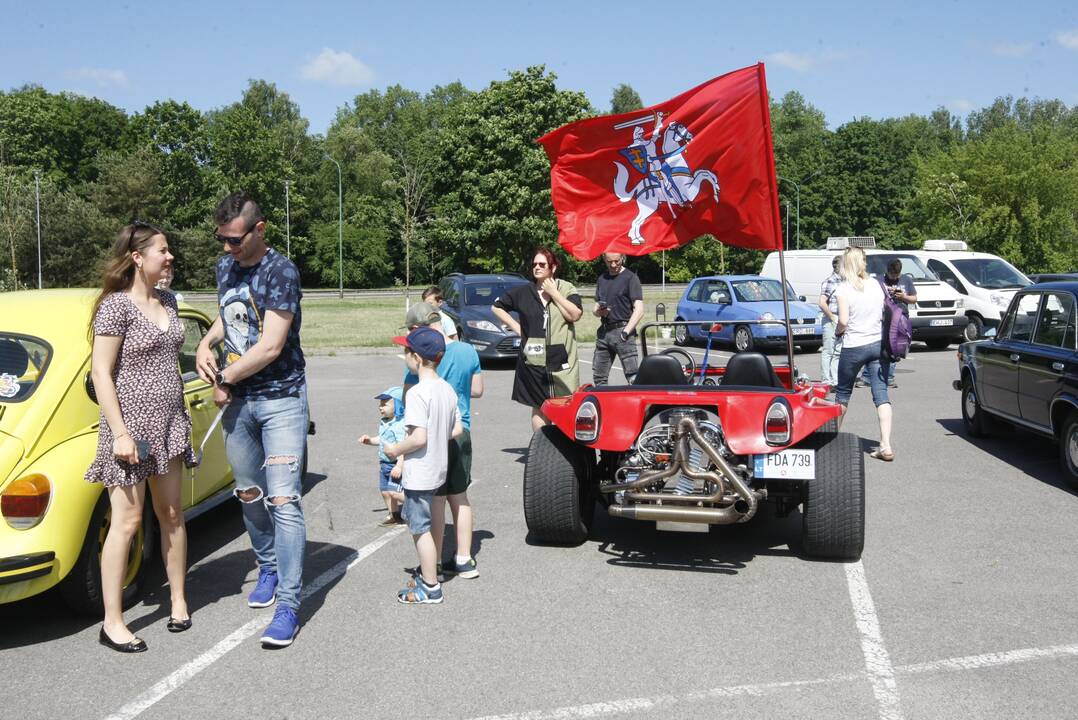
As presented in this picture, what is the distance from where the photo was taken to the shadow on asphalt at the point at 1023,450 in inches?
330

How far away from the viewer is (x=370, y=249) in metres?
69.0

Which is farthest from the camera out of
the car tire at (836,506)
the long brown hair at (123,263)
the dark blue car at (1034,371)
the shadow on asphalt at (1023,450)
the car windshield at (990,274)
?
the car windshield at (990,274)

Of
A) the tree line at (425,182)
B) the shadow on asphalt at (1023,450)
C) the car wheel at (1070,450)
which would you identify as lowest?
the shadow on asphalt at (1023,450)

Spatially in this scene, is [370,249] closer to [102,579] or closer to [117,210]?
[117,210]

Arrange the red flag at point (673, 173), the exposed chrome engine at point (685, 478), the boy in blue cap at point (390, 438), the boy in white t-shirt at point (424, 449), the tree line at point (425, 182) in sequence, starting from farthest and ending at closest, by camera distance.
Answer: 1. the tree line at point (425, 182)
2. the red flag at point (673, 173)
3. the boy in blue cap at point (390, 438)
4. the exposed chrome engine at point (685, 478)
5. the boy in white t-shirt at point (424, 449)

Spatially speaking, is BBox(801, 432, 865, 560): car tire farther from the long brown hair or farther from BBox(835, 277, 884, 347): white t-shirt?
the long brown hair

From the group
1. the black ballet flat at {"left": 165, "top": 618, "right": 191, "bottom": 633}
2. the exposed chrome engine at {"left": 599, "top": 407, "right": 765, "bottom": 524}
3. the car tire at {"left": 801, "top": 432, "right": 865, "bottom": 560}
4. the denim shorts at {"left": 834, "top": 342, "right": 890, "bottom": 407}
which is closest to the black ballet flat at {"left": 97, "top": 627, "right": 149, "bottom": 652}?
the black ballet flat at {"left": 165, "top": 618, "right": 191, "bottom": 633}

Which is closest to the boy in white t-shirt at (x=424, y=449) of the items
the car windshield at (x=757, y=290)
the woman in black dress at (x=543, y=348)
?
the woman in black dress at (x=543, y=348)

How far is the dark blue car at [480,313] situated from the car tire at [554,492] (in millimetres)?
10227

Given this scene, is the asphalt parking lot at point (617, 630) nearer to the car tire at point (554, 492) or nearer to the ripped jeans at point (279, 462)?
the car tire at point (554, 492)

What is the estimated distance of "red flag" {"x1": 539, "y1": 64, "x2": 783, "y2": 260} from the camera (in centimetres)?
668

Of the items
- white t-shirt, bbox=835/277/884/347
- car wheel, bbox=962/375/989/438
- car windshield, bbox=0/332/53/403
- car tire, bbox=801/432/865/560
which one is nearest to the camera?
car windshield, bbox=0/332/53/403

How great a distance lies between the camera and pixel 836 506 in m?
5.62

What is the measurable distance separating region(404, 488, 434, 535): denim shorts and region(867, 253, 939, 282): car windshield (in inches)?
681
